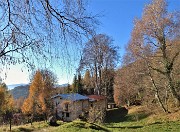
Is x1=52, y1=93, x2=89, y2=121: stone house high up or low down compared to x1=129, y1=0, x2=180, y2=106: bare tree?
down

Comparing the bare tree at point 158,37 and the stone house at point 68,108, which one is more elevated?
the bare tree at point 158,37

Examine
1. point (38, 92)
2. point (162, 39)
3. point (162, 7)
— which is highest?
point (162, 7)

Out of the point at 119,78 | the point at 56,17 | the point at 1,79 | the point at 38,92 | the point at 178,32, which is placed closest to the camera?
the point at 56,17

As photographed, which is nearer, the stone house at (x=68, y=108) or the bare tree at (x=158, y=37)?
the bare tree at (x=158, y=37)

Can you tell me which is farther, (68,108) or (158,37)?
(68,108)

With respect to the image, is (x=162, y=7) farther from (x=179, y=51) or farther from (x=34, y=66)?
(x=34, y=66)

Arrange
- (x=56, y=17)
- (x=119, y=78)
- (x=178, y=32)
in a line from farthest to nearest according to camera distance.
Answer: (x=119, y=78) → (x=178, y=32) → (x=56, y=17)

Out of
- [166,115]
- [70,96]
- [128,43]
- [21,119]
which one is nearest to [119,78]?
[128,43]

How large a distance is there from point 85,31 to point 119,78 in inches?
1262

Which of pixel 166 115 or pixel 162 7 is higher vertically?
pixel 162 7

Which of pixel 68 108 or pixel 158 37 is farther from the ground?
pixel 158 37

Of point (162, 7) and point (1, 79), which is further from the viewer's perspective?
point (162, 7)

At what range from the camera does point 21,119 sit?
151 feet

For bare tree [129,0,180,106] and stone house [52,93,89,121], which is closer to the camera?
bare tree [129,0,180,106]
